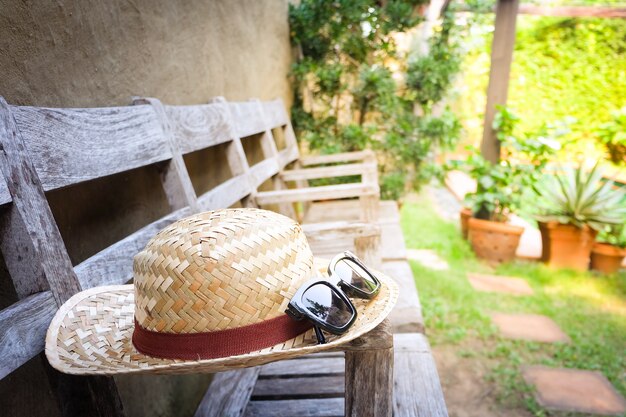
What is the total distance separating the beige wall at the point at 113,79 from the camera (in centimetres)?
117

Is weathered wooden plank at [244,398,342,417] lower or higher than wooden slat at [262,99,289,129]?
lower

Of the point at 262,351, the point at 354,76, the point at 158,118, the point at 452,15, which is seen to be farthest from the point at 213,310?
the point at 452,15

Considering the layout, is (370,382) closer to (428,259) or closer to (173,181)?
(173,181)

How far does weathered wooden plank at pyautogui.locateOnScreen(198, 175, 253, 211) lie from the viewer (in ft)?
6.00

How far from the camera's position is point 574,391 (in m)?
2.50

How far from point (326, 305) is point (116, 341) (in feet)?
1.74

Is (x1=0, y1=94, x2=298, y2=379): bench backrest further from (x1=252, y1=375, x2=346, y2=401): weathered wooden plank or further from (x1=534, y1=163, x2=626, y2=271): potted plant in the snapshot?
(x1=534, y1=163, x2=626, y2=271): potted plant

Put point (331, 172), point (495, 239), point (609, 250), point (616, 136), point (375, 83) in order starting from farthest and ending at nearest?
point (616, 136) → point (495, 239) → point (609, 250) → point (375, 83) → point (331, 172)

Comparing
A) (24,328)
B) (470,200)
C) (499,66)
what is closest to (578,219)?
(470,200)

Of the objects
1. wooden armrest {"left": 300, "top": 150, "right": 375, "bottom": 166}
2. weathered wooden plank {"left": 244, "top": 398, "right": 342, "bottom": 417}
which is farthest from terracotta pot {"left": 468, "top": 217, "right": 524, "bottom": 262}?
weathered wooden plank {"left": 244, "top": 398, "right": 342, "bottom": 417}

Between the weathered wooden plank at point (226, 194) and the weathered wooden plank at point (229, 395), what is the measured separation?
2.29 feet

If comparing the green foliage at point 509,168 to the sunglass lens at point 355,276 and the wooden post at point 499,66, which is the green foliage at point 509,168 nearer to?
the wooden post at point 499,66

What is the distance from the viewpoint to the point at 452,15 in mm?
4258

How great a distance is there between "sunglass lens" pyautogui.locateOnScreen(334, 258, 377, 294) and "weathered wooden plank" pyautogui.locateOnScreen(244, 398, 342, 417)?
2.31 ft
